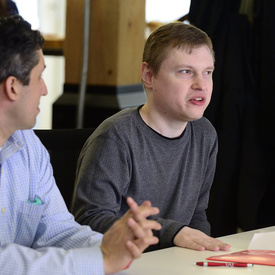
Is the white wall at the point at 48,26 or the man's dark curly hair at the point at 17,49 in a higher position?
the man's dark curly hair at the point at 17,49

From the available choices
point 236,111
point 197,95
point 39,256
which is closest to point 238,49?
point 236,111

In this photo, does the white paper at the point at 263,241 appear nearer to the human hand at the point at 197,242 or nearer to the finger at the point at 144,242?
the human hand at the point at 197,242

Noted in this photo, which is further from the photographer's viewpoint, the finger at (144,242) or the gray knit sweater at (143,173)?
the gray knit sweater at (143,173)

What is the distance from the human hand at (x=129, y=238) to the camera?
1.31m

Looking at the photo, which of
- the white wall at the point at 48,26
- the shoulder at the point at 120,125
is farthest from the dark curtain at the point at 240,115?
the white wall at the point at 48,26

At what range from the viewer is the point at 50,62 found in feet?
18.9

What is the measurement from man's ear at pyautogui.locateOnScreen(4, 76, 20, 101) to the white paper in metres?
0.70

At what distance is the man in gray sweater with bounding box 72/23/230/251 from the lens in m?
1.92

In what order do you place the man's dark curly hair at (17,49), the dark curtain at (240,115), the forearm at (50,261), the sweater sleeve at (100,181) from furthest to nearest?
the dark curtain at (240,115), the sweater sleeve at (100,181), the man's dark curly hair at (17,49), the forearm at (50,261)

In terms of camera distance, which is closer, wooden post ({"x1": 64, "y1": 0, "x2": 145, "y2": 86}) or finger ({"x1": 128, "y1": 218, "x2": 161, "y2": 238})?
finger ({"x1": 128, "y1": 218, "x2": 161, "y2": 238})

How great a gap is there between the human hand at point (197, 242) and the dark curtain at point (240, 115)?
1.60 m

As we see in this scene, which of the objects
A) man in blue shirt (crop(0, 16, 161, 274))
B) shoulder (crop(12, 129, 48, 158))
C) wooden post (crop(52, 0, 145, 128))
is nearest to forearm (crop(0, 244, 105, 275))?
man in blue shirt (crop(0, 16, 161, 274))

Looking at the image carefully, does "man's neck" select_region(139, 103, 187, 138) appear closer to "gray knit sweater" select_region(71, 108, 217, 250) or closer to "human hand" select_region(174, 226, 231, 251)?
"gray knit sweater" select_region(71, 108, 217, 250)

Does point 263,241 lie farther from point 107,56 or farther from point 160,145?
point 107,56
